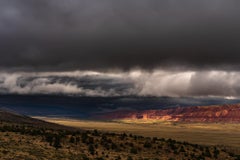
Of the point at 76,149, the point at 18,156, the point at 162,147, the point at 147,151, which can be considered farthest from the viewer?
the point at 162,147

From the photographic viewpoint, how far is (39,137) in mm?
40438

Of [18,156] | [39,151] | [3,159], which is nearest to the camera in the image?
[3,159]

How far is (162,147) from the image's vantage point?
42000mm

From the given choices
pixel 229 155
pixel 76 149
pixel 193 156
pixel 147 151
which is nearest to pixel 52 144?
pixel 76 149

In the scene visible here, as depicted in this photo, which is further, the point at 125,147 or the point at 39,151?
the point at 125,147

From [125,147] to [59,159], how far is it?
1204cm

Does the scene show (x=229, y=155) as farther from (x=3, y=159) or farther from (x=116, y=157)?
(x=3, y=159)

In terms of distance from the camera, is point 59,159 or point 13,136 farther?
point 13,136

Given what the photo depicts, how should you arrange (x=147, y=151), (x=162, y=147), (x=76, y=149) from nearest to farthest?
(x=76, y=149) < (x=147, y=151) < (x=162, y=147)

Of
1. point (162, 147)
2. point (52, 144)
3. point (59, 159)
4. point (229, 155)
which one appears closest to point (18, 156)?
point (59, 159)

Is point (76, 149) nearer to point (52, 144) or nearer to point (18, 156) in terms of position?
point (52, 144)

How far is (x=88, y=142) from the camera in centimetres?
3978

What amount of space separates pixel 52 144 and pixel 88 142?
5409 mm

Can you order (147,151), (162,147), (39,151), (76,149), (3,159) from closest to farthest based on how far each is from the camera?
(3,159), (39,151), (76,149), (147,151), (162,147)
